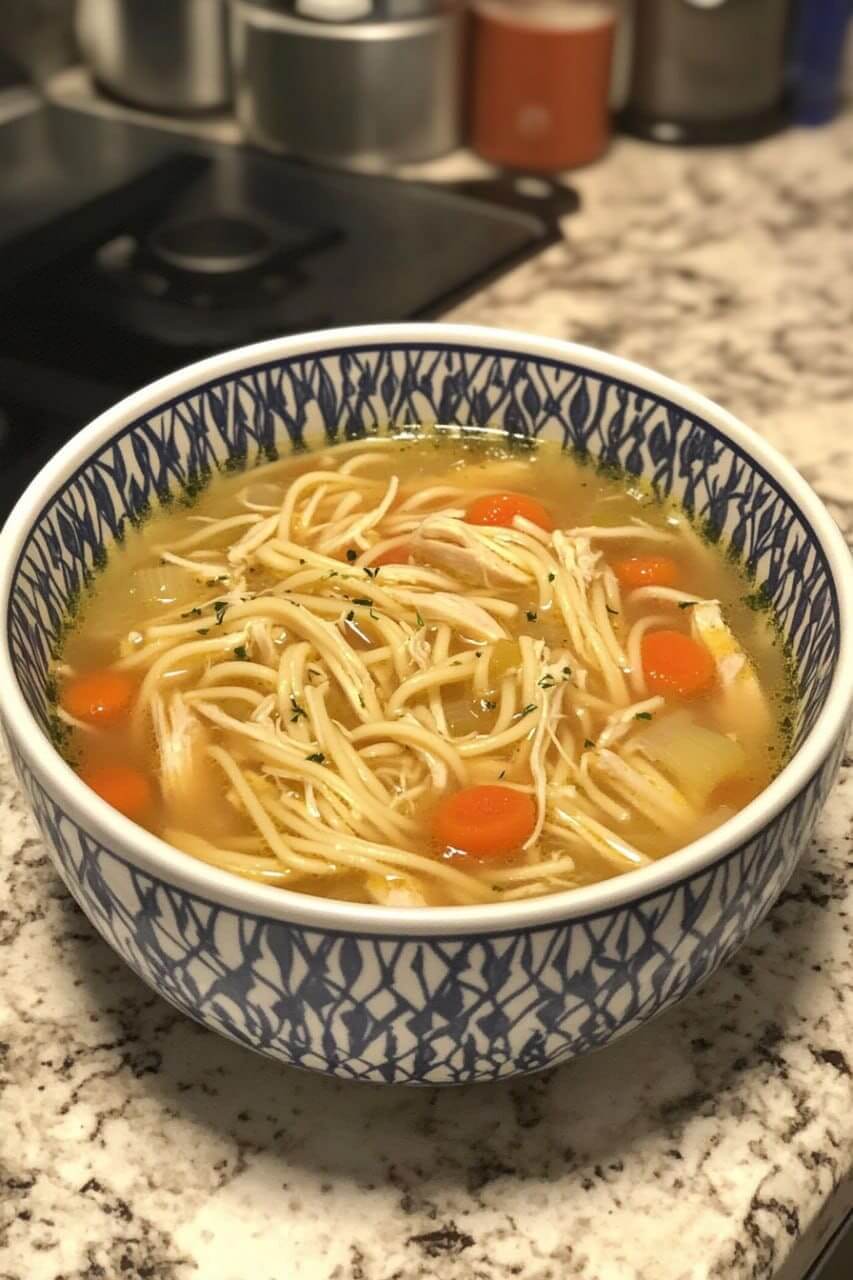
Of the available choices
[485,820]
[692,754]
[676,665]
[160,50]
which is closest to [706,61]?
[160,50]

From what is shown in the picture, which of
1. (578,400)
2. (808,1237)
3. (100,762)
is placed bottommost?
(808,1237)

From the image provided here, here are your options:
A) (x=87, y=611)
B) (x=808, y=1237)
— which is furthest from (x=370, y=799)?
(x=808, y=1237)

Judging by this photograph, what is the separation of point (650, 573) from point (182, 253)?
1.17m

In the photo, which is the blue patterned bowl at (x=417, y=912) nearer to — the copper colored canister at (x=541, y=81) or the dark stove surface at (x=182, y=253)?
the dark stove surface at (x=182, y=253)

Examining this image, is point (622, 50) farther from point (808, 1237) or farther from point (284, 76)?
point (808, 1237)

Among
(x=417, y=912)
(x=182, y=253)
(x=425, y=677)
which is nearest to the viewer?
(x=417, y=912)

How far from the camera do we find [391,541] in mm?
1474

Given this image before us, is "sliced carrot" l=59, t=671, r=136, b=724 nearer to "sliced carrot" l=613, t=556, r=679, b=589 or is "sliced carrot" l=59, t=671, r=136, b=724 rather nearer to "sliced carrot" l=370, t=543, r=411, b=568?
"sliced carrot" l=370, t=543, r=411, b=568

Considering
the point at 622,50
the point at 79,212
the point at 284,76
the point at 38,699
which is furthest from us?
the point at 622,50

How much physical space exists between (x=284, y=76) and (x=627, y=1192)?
2148mm

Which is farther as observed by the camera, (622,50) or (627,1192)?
(622,50)

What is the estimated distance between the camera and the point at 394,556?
146 centimetres

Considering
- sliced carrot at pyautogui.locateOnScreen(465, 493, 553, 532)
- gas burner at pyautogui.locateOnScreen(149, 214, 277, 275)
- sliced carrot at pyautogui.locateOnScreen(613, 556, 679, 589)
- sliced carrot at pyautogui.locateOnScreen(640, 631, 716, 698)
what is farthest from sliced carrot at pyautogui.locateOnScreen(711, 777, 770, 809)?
gas burner at pyautogui.locateOnScreen(149, 214, 277, 275)

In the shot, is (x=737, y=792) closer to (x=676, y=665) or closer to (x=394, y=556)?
(x=676, y=665)
